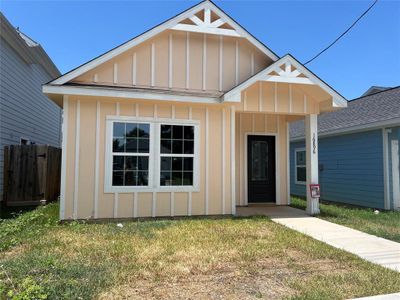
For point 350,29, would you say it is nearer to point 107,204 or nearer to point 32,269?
point 107,204

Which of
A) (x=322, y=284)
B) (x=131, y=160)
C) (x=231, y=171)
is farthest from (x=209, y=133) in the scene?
(x=322, y=284)

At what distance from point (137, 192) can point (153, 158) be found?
0.89 metres

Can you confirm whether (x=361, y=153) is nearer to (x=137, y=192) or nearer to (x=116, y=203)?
(x=137, y=192)

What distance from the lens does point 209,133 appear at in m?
8.15

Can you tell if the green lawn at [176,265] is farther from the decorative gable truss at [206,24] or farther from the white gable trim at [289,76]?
the decorative gable truss at [206,24]

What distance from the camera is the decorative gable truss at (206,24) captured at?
8.36 m

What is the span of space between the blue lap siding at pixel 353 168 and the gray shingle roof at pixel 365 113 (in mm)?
408

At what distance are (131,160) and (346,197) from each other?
8.02 metres

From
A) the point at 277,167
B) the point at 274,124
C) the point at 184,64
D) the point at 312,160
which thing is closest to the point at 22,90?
the point at 184,64

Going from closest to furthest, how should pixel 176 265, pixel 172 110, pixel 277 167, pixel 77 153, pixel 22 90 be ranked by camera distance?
pixel 176 265 < pixel 77 153 < pixel 172 110 < pixel 277 167 < pixel 22 90

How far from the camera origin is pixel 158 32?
26.6 feet

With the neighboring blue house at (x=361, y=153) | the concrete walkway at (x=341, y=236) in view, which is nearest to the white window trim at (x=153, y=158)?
the concrete walkway at (x=341, y=236)

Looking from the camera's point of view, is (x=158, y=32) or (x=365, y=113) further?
(x=365, y=113)

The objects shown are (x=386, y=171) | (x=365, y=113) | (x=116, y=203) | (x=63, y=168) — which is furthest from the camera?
(x=365, y=113)
